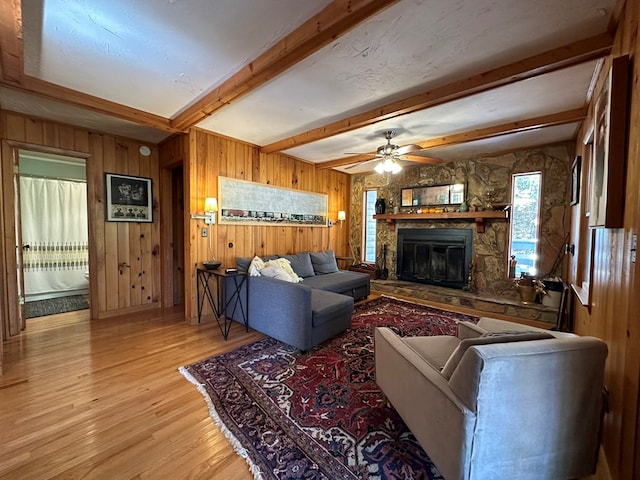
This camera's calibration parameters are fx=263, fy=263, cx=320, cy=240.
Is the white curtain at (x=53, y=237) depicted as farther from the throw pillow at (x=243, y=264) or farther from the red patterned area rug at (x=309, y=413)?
the red patterned area rug at (x=309, y=413)

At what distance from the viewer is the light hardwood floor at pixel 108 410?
1390 millimetres

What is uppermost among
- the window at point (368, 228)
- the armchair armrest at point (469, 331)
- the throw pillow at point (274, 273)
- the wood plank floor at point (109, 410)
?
the window at point (368, 228)

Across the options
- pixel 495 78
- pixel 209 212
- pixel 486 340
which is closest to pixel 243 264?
pixel 209 212

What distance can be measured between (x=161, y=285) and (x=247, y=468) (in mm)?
3560

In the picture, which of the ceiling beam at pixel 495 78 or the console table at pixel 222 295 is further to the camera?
the console table at pixel 222 295

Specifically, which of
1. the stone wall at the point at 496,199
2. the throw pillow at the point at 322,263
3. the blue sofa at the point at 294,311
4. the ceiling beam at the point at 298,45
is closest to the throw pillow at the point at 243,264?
the blue sofa at the point at 294,311

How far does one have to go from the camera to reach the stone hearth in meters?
3.50

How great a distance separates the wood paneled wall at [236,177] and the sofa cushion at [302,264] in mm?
425

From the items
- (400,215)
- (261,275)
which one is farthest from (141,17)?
(400,215)

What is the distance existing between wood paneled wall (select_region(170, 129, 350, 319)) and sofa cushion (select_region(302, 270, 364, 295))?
0.90m

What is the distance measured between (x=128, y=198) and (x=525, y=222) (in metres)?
5.97

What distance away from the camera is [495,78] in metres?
2.09

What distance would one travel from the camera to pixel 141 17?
62.6 inches

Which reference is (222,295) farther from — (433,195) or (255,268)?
(433,195)
